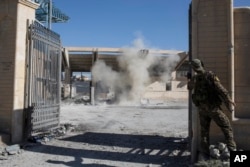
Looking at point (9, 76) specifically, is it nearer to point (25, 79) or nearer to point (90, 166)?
point (25, 79)

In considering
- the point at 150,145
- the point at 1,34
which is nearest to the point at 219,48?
the point at 150,145

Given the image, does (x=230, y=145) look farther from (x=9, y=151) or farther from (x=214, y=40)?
(x=9, y=151)

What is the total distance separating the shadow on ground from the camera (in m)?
5.89

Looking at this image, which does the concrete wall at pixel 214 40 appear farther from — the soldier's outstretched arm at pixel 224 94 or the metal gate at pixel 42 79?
the metal gate at pixel 42 79

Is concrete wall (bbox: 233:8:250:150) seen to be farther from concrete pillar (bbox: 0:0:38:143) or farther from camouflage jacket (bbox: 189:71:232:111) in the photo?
concrete pillar (bbox: 0:0:38:143)

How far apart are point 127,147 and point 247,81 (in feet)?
9.50

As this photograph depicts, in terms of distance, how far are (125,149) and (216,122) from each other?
2342 millimetres

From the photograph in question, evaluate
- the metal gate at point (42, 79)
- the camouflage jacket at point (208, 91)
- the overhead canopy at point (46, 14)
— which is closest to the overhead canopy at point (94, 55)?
the overhead canopy at point (46, 14)

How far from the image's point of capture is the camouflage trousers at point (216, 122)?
4.95 m

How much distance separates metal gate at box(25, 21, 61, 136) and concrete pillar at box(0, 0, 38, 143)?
16 centimetres

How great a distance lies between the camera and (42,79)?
8289 millimetres

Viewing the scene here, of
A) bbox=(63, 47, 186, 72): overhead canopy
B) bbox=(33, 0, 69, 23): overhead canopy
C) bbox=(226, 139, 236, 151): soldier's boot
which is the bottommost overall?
bbox=(226, 139, 236, 151): soldier's boot

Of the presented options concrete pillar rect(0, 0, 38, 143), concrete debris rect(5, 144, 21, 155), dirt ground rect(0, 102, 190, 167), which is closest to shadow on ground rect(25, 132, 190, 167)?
dirt ground rect(0, 102, 190, 167)

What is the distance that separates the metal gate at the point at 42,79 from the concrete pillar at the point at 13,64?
0.16 meters
